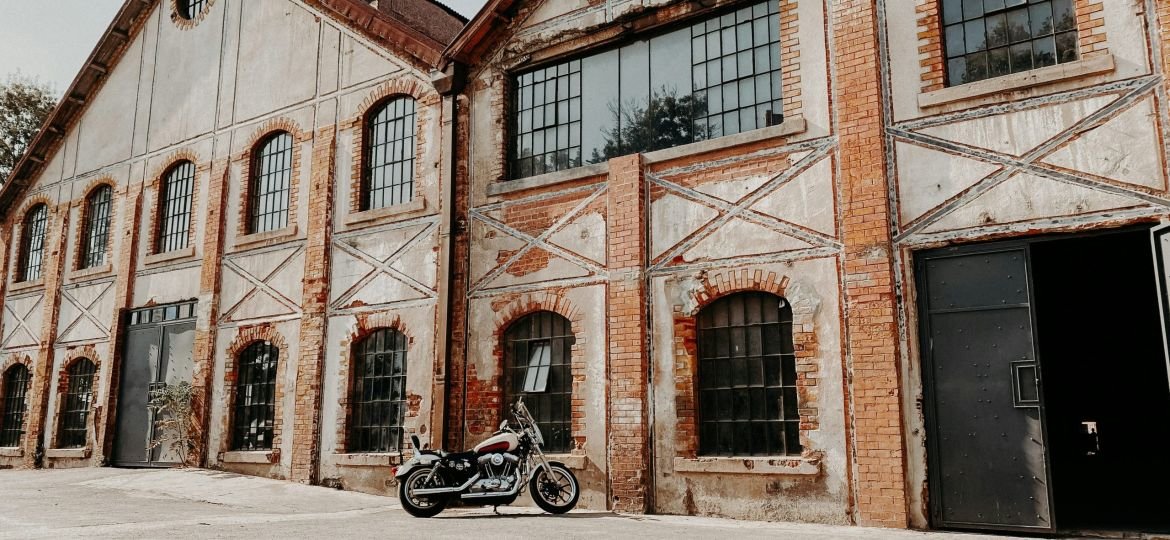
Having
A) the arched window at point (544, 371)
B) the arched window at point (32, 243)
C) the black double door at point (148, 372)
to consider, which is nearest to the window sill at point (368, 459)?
the arched window at point (544, 371)

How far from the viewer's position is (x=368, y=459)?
1212cm

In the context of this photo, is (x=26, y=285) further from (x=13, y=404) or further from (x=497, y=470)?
(x=497, y=470)

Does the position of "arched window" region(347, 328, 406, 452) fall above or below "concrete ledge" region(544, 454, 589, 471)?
above

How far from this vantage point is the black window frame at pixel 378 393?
12234 mm

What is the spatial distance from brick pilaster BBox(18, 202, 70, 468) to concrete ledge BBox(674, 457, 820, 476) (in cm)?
1398

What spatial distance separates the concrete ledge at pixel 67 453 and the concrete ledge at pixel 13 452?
1.02 metres

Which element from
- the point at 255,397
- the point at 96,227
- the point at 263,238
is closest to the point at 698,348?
the point at 255,397

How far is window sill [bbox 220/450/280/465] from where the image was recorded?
13.2 metres

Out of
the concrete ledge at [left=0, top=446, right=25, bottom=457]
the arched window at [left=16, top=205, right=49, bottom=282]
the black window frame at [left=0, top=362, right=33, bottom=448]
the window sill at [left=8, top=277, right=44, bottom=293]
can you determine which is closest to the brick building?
the concrete ledge at [left=0, top=446, right=25, bottom=457]

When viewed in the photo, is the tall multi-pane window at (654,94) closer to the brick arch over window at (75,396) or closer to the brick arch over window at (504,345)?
the brick arch over window at (504,345)

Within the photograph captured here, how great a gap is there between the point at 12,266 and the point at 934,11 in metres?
19.6

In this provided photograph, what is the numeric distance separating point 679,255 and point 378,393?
17.0ft

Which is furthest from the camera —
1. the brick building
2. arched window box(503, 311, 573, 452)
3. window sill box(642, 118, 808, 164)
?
arched window box(503, 311, 573, 452)

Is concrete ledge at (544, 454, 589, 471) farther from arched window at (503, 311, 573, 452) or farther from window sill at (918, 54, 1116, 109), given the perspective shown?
window sill at (918, 54, 1116, 109)
